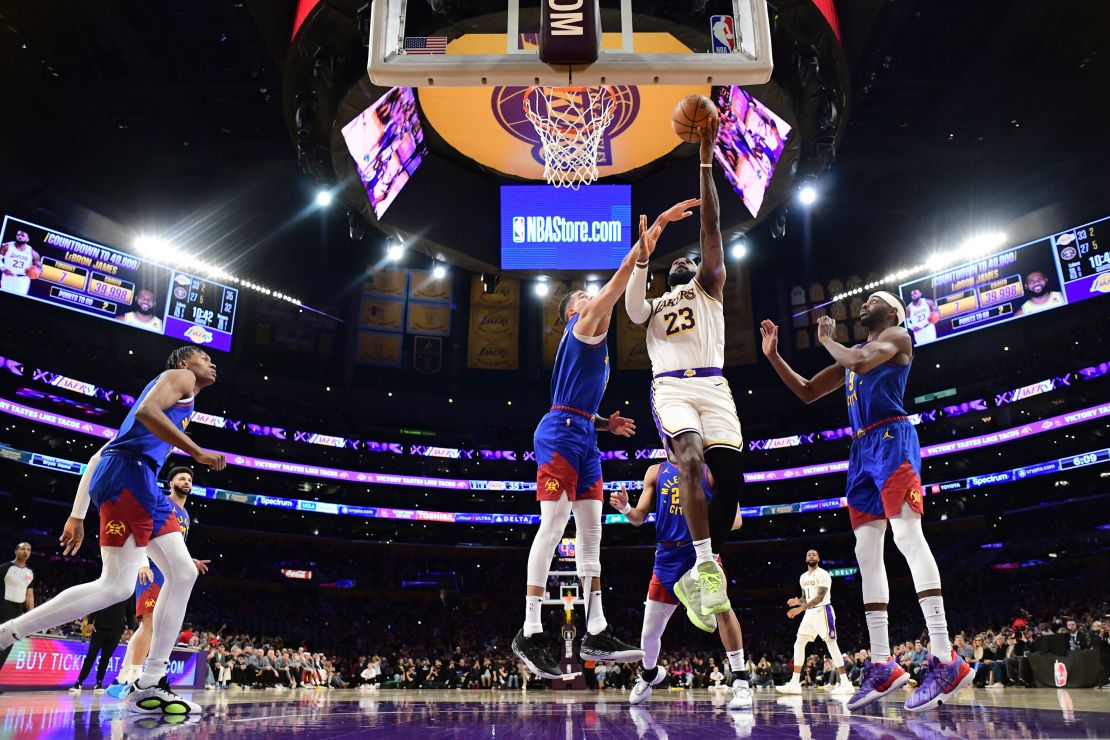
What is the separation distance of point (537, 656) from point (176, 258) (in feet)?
83.6

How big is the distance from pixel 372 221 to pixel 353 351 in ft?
51.9

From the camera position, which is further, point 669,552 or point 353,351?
point 353,351

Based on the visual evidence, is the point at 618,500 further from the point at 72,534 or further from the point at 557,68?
the point at 72,534

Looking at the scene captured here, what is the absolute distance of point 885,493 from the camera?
511 cm

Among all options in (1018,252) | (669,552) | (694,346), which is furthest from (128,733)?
(1018,252)

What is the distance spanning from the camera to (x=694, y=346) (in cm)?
534

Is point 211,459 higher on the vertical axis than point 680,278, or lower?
lower

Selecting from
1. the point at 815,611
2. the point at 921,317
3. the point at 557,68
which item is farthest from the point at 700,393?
the point at 921,317

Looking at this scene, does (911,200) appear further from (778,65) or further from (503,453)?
(503,453)

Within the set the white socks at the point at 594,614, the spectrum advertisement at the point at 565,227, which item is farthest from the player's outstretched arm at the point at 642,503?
the spectrum advertisement at the point at 565,227

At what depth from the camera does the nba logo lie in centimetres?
641

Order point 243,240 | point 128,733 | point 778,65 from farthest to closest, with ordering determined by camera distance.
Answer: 1. point 243,240
2. point 778,65
3. point 128,733

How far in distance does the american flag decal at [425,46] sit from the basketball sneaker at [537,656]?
15.0ft

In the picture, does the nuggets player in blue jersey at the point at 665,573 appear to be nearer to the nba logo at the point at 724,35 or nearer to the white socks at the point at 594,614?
the white socks at the point at 594,614
